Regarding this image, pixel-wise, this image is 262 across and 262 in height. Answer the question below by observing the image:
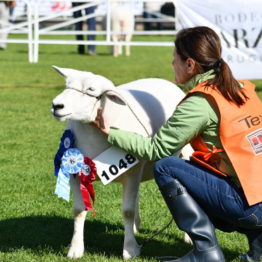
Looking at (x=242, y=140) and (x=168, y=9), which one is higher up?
(x=242, y=140)

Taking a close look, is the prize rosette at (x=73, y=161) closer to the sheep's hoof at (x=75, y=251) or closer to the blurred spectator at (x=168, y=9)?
the sheep's hoof at (x=75, y=251)

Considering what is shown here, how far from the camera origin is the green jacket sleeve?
3654 mm

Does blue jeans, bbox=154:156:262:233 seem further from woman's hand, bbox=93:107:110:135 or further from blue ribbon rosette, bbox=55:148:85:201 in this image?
blue ribbon rosette, bbox=55:148:85:201

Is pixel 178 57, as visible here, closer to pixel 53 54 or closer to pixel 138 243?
pixel 138 243

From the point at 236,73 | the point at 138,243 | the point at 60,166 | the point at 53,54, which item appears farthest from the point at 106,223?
the point at 53,54

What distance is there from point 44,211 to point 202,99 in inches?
76.7

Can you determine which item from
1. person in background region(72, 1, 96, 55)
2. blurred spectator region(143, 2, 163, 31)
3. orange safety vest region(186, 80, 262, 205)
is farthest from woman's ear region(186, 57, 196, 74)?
blurred spectator region(143, 2, 163, 31)

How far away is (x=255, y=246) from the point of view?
399cm

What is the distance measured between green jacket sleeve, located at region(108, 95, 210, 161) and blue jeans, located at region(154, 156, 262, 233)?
0.08m

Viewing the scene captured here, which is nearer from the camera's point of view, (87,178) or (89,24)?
(87,178)

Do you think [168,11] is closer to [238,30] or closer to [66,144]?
[238,30]

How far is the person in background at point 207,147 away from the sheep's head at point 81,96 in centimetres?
18

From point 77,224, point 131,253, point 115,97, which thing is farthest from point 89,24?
point 115,97

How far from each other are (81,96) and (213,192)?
0.85 m
